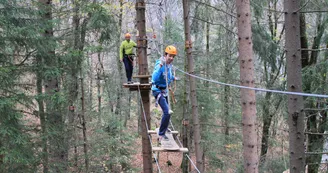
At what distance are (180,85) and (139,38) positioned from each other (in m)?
6.34

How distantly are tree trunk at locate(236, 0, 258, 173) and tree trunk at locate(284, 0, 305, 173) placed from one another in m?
0.74

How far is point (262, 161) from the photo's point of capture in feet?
34.6

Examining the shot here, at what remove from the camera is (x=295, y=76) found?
392 centimetres

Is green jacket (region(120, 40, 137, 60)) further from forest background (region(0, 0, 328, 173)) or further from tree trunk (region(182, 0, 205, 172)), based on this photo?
tree trunk (region(182, 0, 205, 172))

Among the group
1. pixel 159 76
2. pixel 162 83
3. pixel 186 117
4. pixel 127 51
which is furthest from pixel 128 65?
pixel 186 117

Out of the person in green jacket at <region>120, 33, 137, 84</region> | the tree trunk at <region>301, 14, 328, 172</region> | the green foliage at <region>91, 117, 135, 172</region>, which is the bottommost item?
the green foliage at <region>91, 117, 135, 172</region>

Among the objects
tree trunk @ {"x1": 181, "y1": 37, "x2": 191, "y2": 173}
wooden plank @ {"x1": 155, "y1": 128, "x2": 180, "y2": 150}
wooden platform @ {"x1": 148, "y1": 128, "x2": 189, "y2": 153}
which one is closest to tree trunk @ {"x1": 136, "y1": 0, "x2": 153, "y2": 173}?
wooden plank @ {"x1": 155, "y1": 128, "x2": 180, "y2": 150}

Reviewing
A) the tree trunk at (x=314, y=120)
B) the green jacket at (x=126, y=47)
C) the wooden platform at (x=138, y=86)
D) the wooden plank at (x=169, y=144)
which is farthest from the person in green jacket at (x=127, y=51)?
the tree trunk at (x=314, y=120)

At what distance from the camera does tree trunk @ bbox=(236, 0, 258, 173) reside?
3.52m

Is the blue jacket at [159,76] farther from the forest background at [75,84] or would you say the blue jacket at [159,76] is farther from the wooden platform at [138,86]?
the wooden platform at [138,86]

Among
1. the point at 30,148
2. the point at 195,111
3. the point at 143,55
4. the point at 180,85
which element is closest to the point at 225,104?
the point at 180,85

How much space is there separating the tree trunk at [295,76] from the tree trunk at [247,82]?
→ 74 centimetres

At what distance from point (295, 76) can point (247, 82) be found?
0.83 metres

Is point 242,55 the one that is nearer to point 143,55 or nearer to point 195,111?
point 143,55
